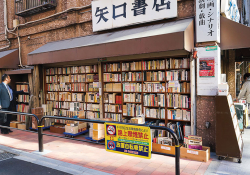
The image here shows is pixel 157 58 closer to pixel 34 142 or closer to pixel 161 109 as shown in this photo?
pixel 161 109

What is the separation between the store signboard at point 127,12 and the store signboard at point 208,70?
4.70 ft

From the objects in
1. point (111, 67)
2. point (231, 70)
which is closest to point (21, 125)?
point (111, 67)

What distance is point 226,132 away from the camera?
4.56m

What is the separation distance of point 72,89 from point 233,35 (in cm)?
617

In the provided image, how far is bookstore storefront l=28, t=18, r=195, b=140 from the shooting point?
5207 mm

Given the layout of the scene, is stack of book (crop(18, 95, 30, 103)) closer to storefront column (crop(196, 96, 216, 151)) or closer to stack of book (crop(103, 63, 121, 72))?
stack of book (crop(103, 63, 121, 72))

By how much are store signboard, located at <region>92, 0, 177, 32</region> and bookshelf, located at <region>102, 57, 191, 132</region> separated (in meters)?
1.31

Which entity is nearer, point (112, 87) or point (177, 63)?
point (177, 63)

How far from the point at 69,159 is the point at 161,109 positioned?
3118 mm

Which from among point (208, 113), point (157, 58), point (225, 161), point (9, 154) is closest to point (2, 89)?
point (9, 154)

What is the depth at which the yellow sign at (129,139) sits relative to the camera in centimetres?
352

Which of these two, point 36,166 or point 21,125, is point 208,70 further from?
point 21,125

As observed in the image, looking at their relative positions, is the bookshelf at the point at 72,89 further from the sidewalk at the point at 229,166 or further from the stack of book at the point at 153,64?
the sidewalk at the point at 229,166

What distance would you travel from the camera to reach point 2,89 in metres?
7.43
